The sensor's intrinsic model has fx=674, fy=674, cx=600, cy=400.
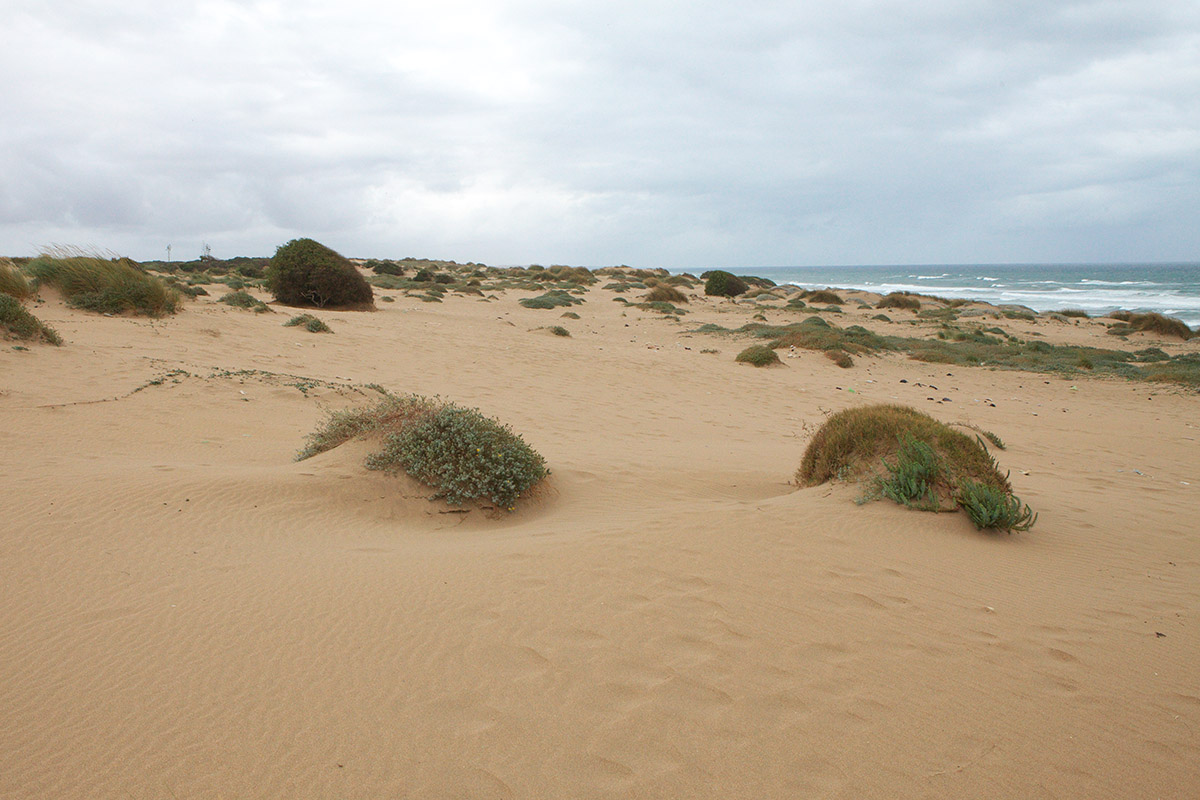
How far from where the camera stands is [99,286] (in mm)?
14555

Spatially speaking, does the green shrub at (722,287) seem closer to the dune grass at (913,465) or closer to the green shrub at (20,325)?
the green shrub at (20,325)

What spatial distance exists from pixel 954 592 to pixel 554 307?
25.5 meters

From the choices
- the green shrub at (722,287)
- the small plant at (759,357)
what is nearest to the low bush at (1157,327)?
the green shrub at (722,287)

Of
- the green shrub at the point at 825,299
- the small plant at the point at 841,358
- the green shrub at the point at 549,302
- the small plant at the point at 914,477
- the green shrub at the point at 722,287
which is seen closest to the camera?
the small plant at the point at 914,477

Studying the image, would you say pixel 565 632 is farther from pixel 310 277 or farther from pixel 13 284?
pixel 310 277

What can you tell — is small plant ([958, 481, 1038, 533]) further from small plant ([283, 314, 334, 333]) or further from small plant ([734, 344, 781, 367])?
small plant ([283, 314, 334, 333])

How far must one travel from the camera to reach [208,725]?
2547mm

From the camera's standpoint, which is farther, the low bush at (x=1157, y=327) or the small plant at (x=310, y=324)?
the low bush at (x=1157, y=327)

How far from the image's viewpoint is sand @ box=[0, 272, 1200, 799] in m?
2.43

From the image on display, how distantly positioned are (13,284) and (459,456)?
41.9 ft

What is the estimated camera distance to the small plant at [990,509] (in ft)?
16.0

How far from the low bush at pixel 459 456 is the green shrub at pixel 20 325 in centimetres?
722

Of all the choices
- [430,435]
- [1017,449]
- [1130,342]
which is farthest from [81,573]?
[1130,342]

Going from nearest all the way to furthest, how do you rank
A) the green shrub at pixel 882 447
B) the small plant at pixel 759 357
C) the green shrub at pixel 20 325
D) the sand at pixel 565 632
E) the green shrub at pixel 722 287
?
the sand at pixel 565 632 → the green shrub at pixel 882 447 → the green shrub at pixel 20 325 → the small plant at pixel 759 357 → the green shrub at pixel 722 287
